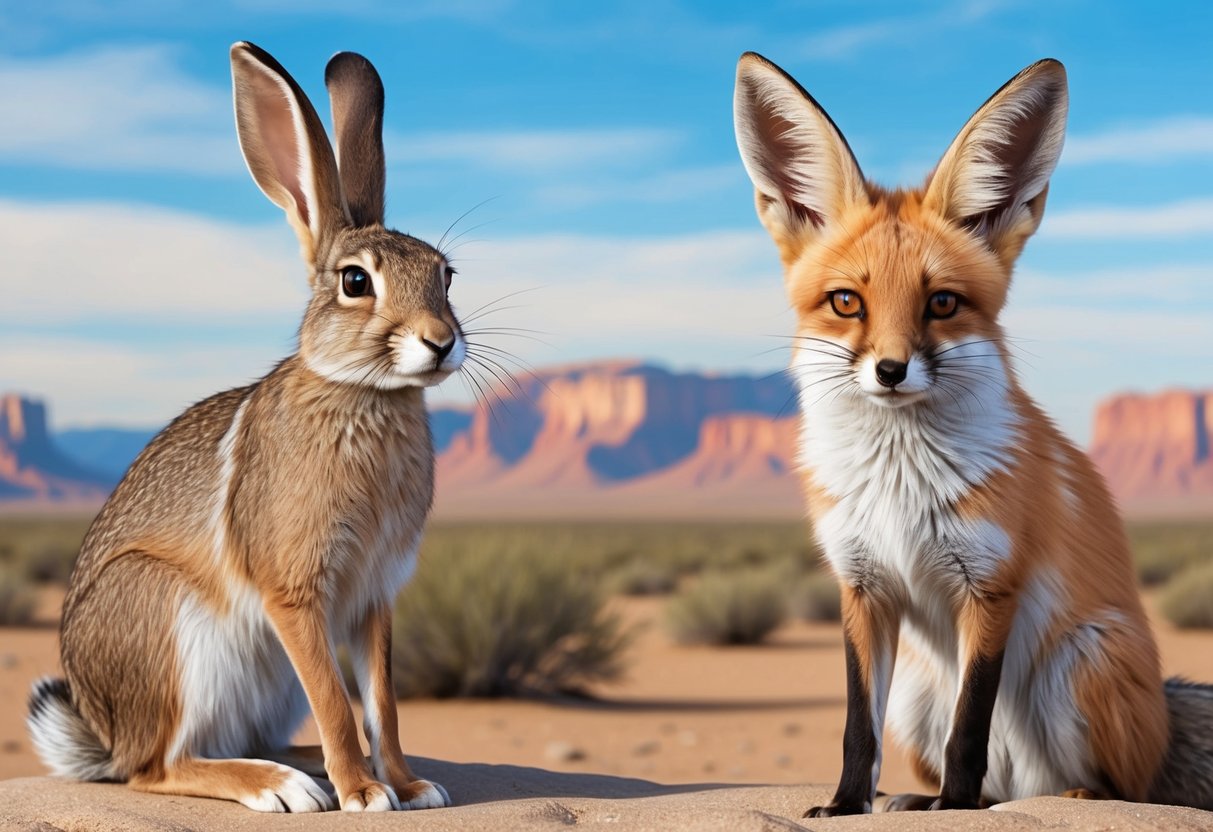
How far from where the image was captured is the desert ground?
4688 mm

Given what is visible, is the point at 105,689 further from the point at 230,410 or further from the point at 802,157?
the point at 802,157

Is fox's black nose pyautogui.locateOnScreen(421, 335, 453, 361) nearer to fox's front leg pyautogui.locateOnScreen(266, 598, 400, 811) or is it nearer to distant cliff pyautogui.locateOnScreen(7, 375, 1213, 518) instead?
fox's front leg pyautogui.locateOnScreen(266, 598, 400, 811)

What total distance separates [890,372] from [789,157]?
1.13m

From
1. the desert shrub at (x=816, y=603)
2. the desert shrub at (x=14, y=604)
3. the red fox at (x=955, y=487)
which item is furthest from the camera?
the desert shrub at (x=816, y=603)

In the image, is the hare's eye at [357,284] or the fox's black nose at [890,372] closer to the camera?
the fox's black nose at [890,372]

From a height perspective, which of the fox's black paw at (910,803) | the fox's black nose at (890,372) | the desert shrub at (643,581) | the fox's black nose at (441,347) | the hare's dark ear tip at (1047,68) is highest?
the hare's dark ear tip at (1047,68)

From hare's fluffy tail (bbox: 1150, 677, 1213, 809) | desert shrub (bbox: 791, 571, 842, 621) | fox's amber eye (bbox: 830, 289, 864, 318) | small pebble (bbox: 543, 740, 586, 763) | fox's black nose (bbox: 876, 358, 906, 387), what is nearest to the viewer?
fox's black nose (bbox: 876, 358, 906, 387)

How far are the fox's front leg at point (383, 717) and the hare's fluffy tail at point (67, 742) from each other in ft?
4.18

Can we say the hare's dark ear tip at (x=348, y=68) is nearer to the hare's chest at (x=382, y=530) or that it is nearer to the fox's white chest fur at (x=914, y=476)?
the hare's chest at (x=382, y=530)

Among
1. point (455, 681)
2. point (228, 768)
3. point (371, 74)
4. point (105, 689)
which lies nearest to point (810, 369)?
point (371, 74)

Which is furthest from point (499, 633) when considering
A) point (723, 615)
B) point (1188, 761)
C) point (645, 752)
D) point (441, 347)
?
point (441, 347)

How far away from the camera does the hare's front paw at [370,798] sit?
481 cm

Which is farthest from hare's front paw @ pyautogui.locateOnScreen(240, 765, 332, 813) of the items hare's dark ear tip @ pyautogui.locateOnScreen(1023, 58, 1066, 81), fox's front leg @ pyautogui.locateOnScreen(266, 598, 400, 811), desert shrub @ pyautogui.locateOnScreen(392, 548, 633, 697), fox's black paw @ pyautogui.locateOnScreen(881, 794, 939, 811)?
desert shrub @ pyautogui.locateOnScreen(392, 548, 633, 697)

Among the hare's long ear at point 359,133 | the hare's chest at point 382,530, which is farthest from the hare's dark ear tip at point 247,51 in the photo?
the hare's chest at point 382,530
